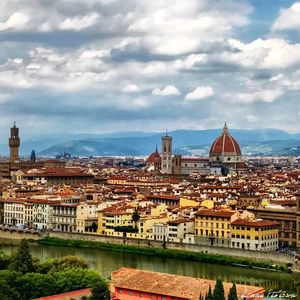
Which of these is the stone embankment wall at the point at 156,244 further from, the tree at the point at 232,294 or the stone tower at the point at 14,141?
the stone tower at the point at 14,141

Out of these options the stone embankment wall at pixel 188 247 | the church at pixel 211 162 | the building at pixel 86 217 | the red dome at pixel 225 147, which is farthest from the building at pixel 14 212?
the red dome at pixel 225 147

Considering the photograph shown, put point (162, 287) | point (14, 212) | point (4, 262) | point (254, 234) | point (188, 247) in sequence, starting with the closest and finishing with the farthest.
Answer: point (162, 287), point (4, 262), point (254, 234), point (188, 247), point (14, 212)

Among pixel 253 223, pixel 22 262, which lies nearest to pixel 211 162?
pixel 253 223

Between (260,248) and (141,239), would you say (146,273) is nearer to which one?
(260,248)

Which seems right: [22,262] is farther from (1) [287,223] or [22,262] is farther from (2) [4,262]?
(1) [287,223]

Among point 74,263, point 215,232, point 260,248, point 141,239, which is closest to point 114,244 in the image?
point 141,239

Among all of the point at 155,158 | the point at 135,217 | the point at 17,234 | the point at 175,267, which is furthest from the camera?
the point at 155,158

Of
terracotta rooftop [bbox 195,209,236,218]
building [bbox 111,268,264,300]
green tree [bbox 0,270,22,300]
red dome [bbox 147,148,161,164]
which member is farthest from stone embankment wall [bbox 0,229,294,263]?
red dome [bbox 147,148,161,164]
